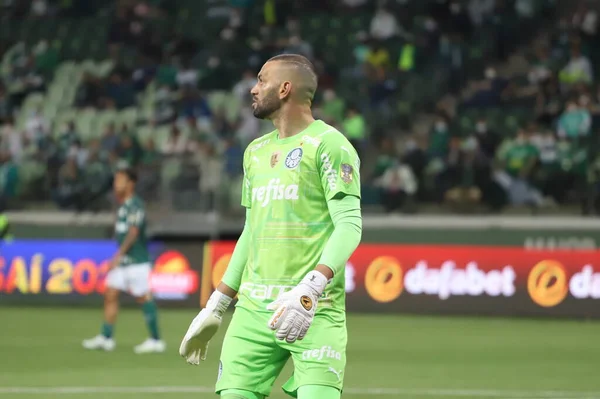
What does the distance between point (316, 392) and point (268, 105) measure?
1313 millimetres

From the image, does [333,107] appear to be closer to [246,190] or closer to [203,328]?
[246,190]

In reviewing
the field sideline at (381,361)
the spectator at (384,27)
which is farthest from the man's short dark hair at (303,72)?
the spectator at (384,27)

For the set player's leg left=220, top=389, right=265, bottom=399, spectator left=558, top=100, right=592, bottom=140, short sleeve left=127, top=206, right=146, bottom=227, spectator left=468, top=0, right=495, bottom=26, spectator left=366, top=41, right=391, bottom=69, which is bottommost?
player's leg left=220, top=389, right=265, bottom=399

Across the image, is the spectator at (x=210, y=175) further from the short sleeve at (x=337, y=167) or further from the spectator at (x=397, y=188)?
the short sleeve at (x=337, y=167)

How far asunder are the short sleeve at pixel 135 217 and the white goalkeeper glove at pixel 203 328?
8205mm

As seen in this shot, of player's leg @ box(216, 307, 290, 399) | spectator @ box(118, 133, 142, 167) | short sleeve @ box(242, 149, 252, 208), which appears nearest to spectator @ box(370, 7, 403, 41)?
spectator @ box(118, 133, 142, 167)

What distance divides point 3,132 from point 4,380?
1283 centimetres

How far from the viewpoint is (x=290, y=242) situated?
545 centimetres

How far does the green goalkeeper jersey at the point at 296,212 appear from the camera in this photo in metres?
5.39

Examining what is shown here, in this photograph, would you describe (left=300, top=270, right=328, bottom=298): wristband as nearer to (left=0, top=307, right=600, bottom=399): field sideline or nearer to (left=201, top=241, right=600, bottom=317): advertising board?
(left=0, top=307, right=600, bottom=399): field sideline

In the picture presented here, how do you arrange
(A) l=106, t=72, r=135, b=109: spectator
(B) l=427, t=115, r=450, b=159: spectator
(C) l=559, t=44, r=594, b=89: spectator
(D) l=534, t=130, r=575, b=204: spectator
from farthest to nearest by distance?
1. (A) l=106, t=72, r=135, b=109: spectator
2. (C) l=559, t=44, r=594, b=89: spectator
3. (B) l=427, t=115, r=450, b=159: spectator
4. (D) l=534, t=130, r=575, b=204: spectator

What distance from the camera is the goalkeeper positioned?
5285 mm

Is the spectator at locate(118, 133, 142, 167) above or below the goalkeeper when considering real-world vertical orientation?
above

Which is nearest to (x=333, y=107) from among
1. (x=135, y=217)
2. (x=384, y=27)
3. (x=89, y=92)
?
(x=384, y=27)
